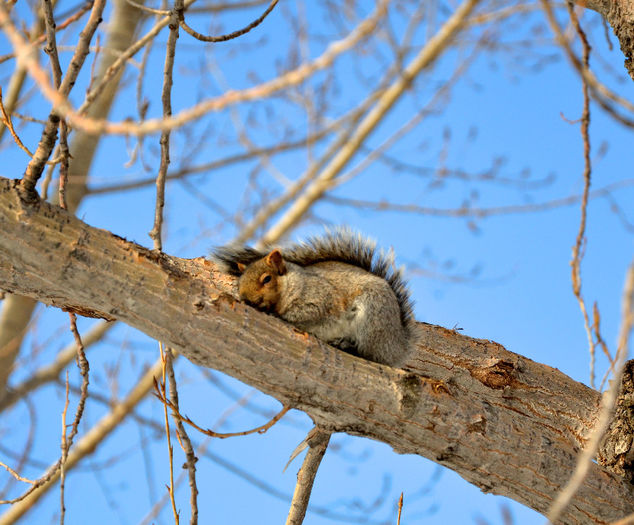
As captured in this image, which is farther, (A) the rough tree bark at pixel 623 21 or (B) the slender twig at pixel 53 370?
(B) the slender twig at pixel 53 370

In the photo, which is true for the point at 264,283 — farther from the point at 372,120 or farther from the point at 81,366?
the point at 372,120

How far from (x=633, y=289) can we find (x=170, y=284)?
1.25m

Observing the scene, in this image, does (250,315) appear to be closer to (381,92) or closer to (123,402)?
(123,402)

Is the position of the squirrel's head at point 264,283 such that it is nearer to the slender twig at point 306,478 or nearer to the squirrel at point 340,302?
the squirrel at point 340,302

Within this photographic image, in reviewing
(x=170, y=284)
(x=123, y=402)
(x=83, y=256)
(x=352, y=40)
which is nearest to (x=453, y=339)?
(x=170, y=284)

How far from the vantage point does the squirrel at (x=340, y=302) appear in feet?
7.36

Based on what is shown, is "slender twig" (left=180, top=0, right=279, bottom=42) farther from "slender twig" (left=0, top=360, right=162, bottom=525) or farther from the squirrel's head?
"slender twig" (left=0, top=360, right=162, bottom=525)

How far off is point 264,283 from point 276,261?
93mm

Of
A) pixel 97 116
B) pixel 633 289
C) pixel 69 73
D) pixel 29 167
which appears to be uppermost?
pixel 97 116

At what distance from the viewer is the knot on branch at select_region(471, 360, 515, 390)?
8.83 ft

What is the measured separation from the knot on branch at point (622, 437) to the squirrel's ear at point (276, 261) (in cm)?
146

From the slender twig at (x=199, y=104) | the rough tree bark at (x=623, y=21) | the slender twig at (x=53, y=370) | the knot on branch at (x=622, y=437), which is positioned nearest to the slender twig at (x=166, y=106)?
the slender twig at (x=199, y=104)

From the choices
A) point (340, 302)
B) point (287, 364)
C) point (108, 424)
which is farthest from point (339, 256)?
point (108, 424)

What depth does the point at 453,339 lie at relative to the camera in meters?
2.80
